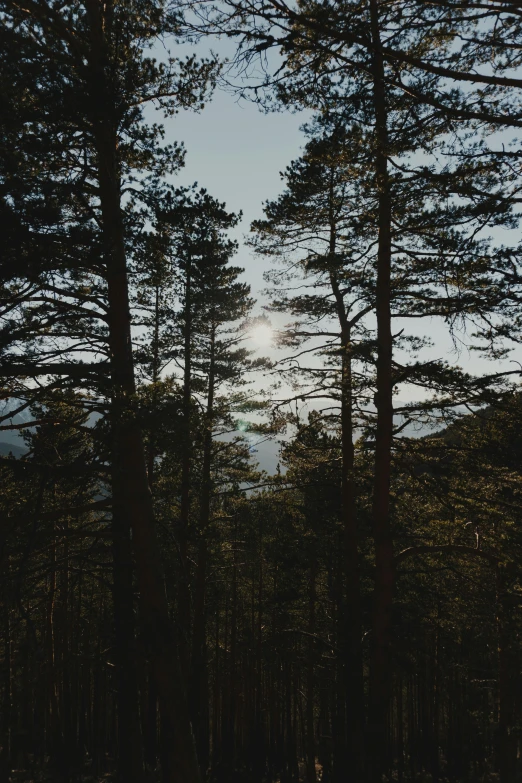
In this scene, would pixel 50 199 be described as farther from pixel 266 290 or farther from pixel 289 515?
pixel 289 515

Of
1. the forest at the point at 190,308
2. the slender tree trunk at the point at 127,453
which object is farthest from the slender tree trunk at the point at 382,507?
the slender tree trunk at the point at 127,453

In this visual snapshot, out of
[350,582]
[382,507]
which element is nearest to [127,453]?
[382,507]

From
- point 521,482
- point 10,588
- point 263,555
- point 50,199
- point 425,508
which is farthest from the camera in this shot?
point 263,555

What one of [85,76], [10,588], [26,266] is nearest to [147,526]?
[10,588]

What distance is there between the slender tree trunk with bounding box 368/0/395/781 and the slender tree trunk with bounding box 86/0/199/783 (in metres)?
3.61

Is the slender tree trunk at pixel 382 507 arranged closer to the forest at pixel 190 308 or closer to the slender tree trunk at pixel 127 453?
the forest at pixel 190 308

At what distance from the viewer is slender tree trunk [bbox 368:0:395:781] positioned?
27.1ft

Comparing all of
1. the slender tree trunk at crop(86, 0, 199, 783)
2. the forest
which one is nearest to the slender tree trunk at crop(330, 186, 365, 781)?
the forest

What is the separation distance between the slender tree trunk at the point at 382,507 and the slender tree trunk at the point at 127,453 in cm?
361

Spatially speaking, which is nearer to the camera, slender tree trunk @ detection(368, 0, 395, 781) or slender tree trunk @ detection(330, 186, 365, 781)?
slender tree trunk @ detection(368, 0, 395, 781)

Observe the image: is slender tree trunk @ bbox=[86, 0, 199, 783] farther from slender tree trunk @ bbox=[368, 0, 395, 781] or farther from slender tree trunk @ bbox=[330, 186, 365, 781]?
slender tree trunk @ bbox=[330, 186, 365, 781]

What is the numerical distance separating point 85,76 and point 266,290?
7.35 meters

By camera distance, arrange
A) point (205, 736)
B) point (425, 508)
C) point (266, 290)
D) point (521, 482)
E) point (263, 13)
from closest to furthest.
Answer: point (263, 13), point (521, 482), point (425, 508), point (266, 290), point (205, 736)

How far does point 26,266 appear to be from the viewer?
545cm
